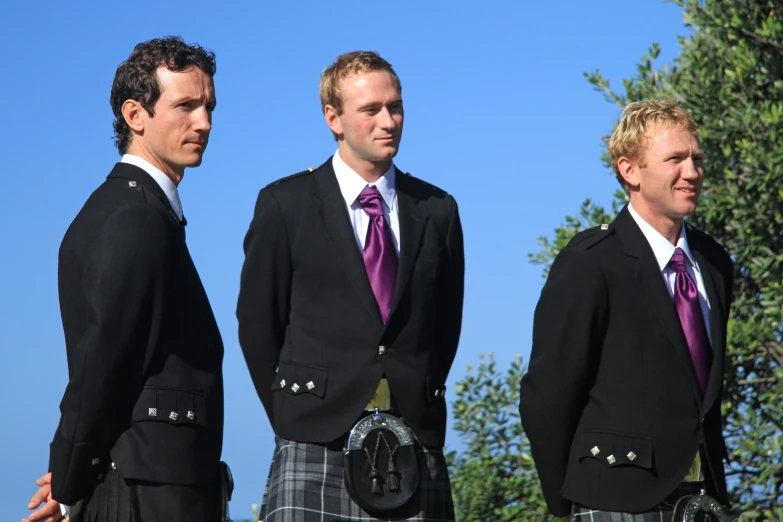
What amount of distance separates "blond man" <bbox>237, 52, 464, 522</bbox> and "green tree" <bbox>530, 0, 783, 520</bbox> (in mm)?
3928

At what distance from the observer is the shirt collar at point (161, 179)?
4.72m

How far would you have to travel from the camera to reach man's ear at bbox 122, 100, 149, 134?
15.8ft

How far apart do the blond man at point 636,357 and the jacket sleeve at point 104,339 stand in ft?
5.76

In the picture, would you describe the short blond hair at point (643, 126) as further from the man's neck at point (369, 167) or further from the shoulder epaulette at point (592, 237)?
the man's neck at point (369, 167)

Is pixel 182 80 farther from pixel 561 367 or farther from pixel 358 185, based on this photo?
pixel 561 367

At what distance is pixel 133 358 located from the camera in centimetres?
433

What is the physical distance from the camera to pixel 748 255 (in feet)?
29.2

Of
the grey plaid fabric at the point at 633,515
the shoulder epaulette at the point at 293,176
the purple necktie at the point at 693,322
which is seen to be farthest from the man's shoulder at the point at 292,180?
the grey plaid fabric at the point at 633,515

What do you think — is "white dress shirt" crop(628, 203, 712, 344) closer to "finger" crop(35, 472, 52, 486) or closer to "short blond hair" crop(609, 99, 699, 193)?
"short blond hair" crop(609, 99, 699, 193)

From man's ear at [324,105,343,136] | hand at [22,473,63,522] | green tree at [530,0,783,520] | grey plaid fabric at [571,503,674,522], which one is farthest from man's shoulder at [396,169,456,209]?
green tree at [530,0,783,520]

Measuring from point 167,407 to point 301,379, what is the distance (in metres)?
0.87

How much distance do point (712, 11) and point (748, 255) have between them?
78.9 inches

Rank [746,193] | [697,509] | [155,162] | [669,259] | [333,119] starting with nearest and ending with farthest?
[155,162]
[697,509]
[669,259]
[333,119]
[746,193]

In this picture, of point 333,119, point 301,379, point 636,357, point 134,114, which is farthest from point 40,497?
point 636,357
